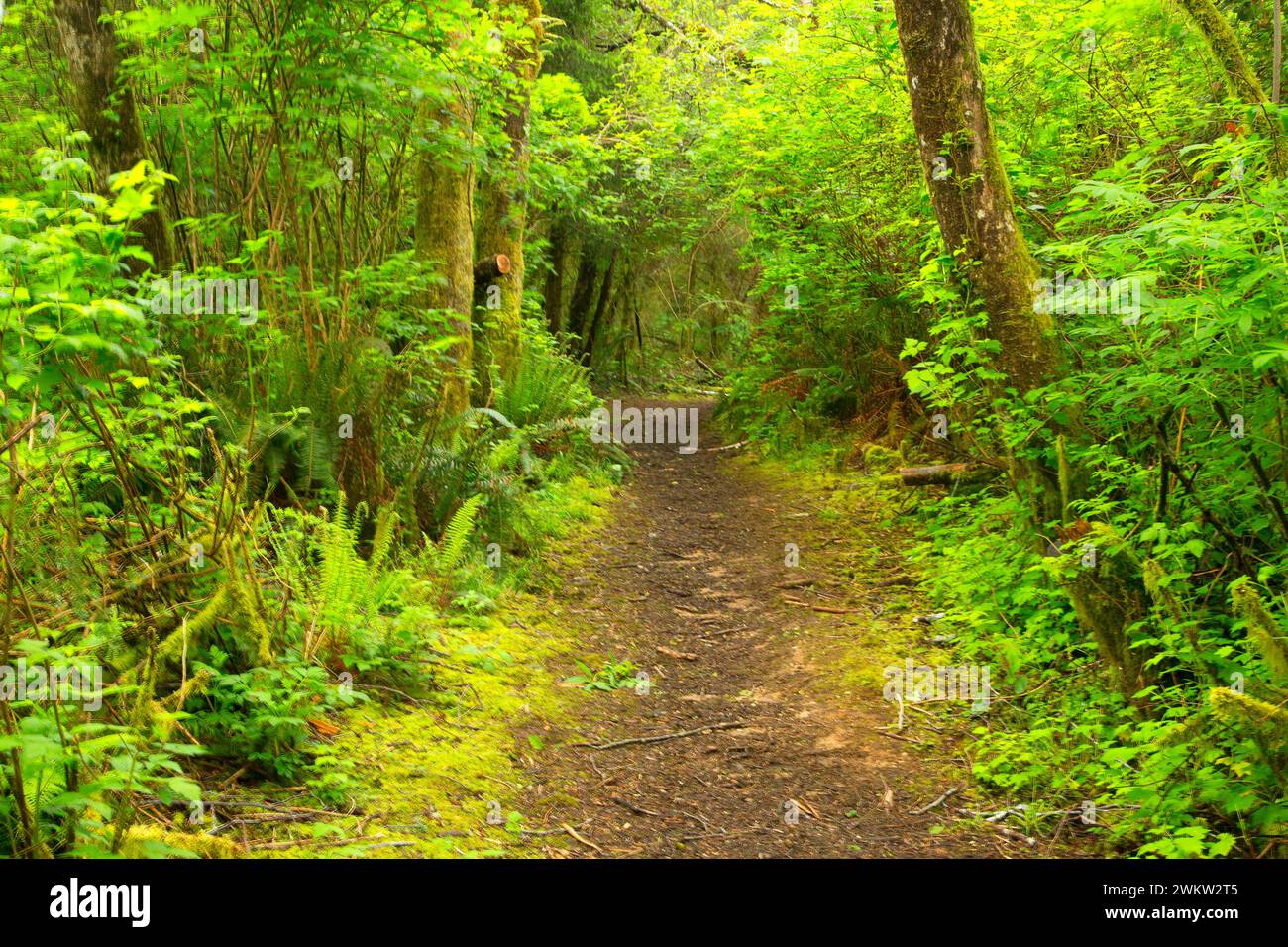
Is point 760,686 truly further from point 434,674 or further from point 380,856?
point 380,856

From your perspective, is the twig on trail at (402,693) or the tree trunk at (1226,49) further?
the tree trunk at (1226,49)

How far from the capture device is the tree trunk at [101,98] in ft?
19.4

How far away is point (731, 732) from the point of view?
17.4 ft

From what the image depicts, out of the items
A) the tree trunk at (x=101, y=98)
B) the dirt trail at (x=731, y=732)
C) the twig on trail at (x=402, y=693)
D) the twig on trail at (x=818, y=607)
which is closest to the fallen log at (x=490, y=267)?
the dirt trail at (x=731, y=732)

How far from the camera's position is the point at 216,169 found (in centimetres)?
703

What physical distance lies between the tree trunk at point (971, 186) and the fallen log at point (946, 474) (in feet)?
5.77

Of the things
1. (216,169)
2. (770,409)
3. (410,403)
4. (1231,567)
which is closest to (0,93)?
(216,169)

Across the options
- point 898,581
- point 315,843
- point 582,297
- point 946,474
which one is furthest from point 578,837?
point 582,297

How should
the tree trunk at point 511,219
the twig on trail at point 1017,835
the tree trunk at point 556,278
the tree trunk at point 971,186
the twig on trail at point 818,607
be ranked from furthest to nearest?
1. the tree trunk at point 556,278
2. the tree trunk at point 511,219
3. the twig on trail at point 818,607
4. the tree trunk at point 971,186
5. the twig on trail at point 1017,835

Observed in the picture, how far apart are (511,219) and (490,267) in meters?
0.77

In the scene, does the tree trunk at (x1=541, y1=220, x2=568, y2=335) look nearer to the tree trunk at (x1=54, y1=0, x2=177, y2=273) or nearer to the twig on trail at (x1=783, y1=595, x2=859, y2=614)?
the twig on trail at (x1=783, y1=595, x2=859, y2=614)

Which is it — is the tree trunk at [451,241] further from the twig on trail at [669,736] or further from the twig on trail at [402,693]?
the twig on trail at [669,736]

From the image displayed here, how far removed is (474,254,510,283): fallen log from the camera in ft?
35.7
